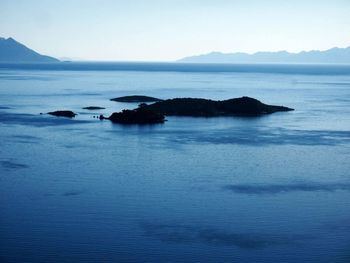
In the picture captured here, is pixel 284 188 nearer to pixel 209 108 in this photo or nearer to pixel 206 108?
pixel 206 108

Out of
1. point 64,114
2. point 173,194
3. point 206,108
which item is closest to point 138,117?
point 64,114

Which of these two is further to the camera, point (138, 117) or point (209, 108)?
point (209, 108)

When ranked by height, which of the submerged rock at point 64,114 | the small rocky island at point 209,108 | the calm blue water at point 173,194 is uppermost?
the small rocky island at point 209,108

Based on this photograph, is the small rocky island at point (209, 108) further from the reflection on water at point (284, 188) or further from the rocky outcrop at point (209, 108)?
the reflection on water at point (284, 188)

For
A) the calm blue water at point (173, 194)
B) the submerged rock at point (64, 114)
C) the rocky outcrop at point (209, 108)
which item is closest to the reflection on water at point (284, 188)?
the calm blue water at point (173, 194)

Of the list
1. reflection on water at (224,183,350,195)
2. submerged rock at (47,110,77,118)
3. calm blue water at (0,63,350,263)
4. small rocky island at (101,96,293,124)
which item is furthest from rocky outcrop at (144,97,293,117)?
reflection on water at (224,183,350,195)

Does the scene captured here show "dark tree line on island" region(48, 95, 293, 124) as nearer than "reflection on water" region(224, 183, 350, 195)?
No

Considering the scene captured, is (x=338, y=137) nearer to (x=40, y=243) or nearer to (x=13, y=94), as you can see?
(x=40, y=243)

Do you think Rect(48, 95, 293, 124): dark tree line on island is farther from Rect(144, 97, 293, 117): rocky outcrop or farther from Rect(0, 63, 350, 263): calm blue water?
Rect(0, 63, 350, 263): calm blue water
